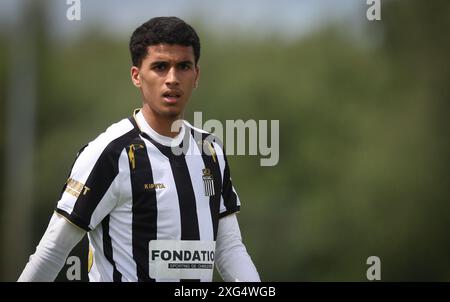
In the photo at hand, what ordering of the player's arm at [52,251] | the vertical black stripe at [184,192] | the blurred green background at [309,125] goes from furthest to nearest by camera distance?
the blurred green background at [309,125], the vertical black stripe at [184,192], the player's arm at [52,251]

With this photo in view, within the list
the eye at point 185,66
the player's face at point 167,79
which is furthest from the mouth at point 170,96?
the eye at point 185,66

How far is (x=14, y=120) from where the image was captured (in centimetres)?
1091

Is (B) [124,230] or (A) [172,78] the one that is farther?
(A) [172,78]

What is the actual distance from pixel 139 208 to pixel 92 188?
19cm

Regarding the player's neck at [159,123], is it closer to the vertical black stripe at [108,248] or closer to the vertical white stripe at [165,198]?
the vertical white stripe at [165,198]

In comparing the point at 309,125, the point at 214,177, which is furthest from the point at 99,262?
the point at 309,125

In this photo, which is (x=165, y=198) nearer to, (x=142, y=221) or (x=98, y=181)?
(x=142, y=221)

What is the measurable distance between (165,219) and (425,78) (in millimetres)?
8468

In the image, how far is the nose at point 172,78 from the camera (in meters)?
3.21

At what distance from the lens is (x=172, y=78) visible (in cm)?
322

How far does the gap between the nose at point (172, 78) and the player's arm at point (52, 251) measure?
628 millimetres

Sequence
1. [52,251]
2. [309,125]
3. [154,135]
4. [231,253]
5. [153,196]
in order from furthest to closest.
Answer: [309,125] < [231,253] < [154,135] < [153,196] < [52,251]

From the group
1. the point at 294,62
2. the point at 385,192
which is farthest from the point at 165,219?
the point at 294,62

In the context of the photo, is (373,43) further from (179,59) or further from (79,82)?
(179,59)
